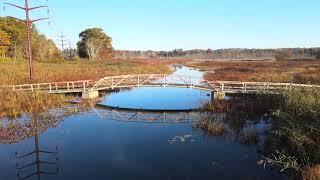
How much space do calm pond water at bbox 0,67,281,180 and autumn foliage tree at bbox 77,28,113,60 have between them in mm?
63056

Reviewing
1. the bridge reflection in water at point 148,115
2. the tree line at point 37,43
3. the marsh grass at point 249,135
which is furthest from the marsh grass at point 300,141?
the tree line at point 37,43

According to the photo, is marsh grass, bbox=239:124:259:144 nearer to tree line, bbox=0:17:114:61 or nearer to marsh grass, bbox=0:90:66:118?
marsh grass, bbox=0:90:66:118

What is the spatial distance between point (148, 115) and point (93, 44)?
63935 mm

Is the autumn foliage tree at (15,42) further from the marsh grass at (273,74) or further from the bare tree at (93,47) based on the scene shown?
the marsh grass at (273,74)

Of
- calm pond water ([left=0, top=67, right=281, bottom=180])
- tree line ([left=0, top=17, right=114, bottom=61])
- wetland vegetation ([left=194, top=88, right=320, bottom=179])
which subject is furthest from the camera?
tree line ([left=0, top=17, right=114, bottom=61])

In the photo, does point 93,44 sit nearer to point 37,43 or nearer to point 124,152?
point 37,43

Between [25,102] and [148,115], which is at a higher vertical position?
[25,102]

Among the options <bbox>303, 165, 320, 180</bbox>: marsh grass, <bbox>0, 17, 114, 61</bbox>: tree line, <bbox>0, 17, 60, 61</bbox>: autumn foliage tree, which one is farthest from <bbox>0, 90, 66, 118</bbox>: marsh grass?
<bbox>0, 17, 60, 61</bbox>: autumn foliage tree

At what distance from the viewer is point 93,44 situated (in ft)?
268

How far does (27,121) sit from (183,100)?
11819 millimetres

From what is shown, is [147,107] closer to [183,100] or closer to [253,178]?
[183,100]

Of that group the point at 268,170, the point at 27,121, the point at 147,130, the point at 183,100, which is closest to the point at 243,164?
the point at 268,170

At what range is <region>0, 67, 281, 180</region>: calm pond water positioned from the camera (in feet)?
35.3

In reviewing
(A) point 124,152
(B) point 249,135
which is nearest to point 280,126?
(B) point 249,135
